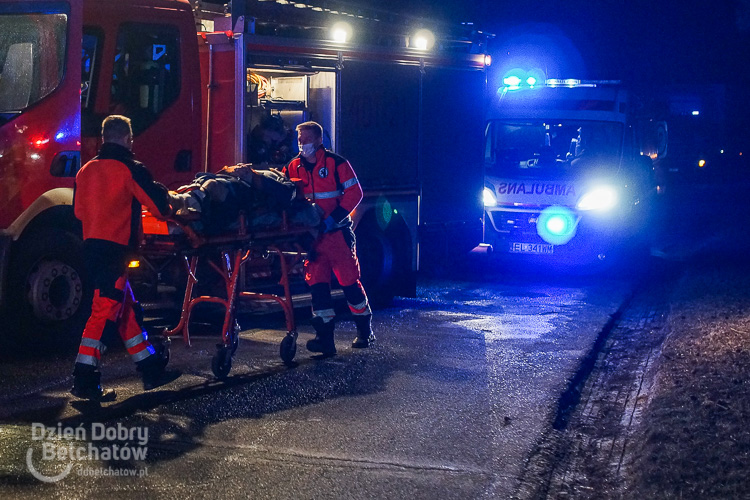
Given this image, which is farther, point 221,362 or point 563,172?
point 563,172

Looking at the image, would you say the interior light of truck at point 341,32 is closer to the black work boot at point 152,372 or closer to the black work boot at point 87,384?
the black work boot at point 152,372

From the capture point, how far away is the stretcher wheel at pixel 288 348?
7332 mm

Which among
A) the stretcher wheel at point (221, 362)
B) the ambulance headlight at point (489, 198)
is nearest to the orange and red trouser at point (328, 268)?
the stretcher wheel at point (221, 362)

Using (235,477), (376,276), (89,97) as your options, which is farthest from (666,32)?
(235,477)

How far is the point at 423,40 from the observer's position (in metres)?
11.1

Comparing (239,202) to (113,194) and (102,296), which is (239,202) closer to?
(113,194)

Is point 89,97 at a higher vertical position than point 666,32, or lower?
lower

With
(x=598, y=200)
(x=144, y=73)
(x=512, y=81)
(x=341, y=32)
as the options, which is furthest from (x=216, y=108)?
(x=512, y=81)

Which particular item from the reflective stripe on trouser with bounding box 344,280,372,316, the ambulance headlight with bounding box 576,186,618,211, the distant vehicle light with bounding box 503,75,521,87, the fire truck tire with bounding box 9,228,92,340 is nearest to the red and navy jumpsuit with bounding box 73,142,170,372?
the fire truck tire with bounding box 9,228,92,340

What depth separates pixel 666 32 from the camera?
44219mm

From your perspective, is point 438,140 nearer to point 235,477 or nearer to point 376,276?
point 376,276

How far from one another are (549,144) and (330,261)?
622 cm

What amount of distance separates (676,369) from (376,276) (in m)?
4.06

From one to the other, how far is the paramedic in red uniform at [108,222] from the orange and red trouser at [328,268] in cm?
178
